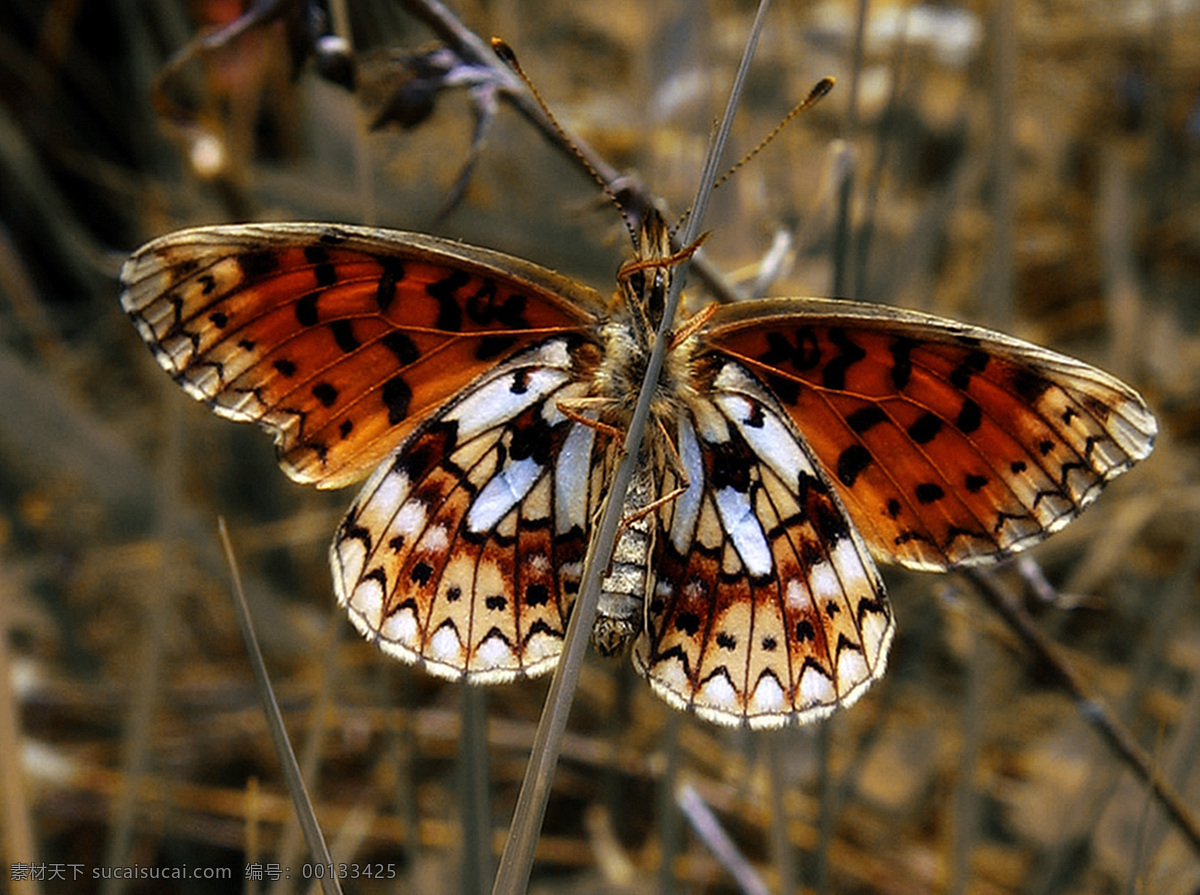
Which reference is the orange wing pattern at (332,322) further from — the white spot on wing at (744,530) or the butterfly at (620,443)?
the white spot on wing at (744,530)

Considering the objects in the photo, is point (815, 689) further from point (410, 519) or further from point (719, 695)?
point (410, 519)

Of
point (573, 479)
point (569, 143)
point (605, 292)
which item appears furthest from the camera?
point (605, 292)

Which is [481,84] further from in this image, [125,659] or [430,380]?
[125,659]

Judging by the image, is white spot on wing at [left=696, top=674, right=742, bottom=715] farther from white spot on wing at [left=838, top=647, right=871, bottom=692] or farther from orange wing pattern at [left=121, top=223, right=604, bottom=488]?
→ orange wing pattern at [left=121, top=223, right=604, bottom=488]

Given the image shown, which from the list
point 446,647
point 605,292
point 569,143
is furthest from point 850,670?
point 605,292

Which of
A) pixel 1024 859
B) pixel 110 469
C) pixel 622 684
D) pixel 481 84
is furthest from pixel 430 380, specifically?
pixel 1024 859

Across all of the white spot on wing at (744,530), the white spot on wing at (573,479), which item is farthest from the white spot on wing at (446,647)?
the white spot on wing at (744,530)

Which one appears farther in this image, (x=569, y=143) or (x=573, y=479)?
(x=573, y=479)
